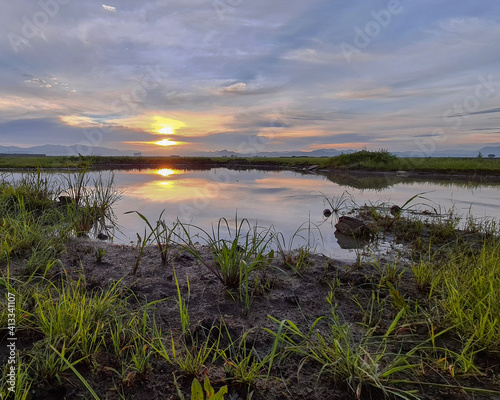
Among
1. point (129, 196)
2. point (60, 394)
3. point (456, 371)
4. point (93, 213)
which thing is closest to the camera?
point (60, 394)

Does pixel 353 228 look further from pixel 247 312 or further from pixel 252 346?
pixel 252 346

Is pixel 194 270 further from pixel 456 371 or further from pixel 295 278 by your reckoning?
pixel 456 371

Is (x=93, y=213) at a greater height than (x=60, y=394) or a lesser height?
greater

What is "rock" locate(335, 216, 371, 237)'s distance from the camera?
4355mm

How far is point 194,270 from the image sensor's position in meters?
2.74

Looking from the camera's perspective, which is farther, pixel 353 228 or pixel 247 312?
pixel 353 228

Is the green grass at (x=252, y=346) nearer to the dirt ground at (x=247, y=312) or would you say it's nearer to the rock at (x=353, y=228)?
the dirt ground at (x=247, y=312)

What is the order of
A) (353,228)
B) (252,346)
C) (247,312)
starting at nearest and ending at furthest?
1. (252,346)
2. (247,312)
3. (353,228)

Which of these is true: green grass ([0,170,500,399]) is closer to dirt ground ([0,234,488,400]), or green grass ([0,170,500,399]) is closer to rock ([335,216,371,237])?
dirt ground ([0,234,488,400])

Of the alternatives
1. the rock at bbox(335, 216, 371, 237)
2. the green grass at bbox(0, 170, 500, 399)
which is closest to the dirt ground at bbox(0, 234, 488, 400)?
the green grass at bbox(0, 170, 500, 399)

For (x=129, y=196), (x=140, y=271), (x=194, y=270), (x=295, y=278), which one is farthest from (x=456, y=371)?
(x=129, y=196)

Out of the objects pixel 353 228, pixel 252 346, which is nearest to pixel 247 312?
pixel 252 346

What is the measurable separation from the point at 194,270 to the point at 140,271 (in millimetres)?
478

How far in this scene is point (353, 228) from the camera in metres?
4.39
